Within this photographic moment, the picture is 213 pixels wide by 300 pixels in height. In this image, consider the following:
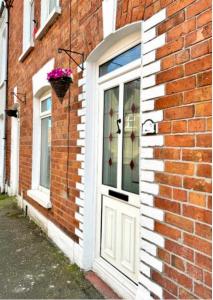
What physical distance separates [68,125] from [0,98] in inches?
301

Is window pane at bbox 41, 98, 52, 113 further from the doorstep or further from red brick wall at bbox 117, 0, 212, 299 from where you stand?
red brick wall at bbox 117, 0, 212, 299

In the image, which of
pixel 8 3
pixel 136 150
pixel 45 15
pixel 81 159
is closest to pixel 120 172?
pixel 136 150

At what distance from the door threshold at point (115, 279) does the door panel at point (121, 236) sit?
0.05 meters

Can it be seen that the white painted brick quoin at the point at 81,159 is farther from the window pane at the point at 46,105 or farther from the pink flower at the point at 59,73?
the window pane at the point at 46,105

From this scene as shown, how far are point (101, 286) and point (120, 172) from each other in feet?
4.14

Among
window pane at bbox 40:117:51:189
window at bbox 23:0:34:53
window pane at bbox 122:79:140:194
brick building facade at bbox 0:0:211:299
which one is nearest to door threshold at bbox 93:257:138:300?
brick building facade at bbox 0:0:211:299

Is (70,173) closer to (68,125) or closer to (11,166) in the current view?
(68,125)

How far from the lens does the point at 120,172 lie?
3352mm

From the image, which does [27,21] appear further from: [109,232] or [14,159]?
[109,232]

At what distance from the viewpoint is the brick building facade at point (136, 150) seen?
7.07 feet

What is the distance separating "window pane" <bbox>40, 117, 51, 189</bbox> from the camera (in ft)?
19.3

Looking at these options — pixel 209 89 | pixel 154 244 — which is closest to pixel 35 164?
pixel 154 244

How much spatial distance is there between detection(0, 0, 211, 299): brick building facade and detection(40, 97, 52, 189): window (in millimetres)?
406

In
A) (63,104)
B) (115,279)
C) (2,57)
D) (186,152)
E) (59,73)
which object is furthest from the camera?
(2,57)
